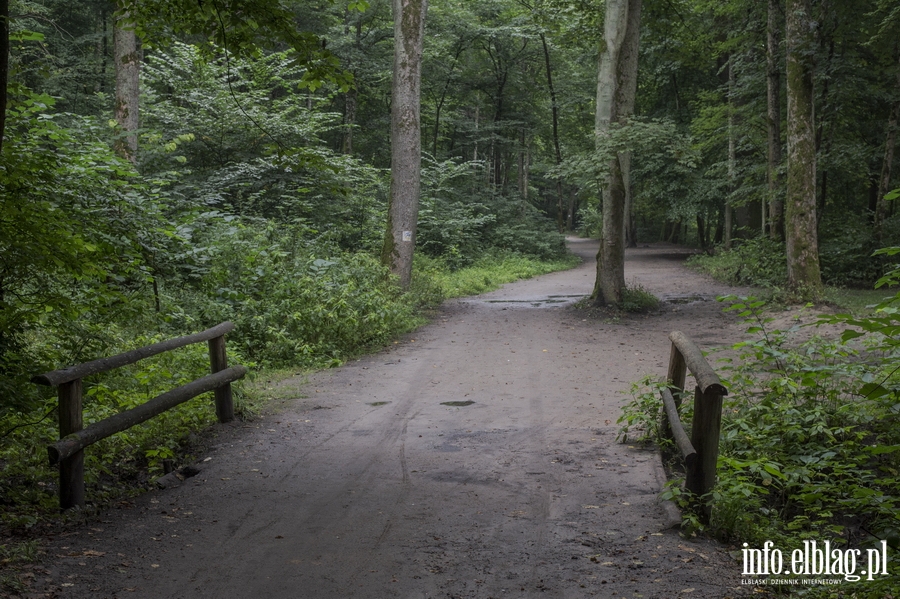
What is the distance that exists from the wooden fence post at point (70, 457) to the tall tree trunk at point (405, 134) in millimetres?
12018

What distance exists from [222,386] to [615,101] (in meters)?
12.0

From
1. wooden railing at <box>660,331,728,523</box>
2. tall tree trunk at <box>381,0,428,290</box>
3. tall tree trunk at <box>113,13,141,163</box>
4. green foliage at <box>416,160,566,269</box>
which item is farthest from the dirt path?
green foliage at <box>416,160,566,269</box>

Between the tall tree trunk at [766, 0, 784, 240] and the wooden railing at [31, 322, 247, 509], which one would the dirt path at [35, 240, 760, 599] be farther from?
the tall tree trunk at [766, 0, 784, 240]

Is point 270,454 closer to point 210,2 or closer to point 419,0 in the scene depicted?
point 210,2

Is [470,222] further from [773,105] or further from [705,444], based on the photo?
[705,444]

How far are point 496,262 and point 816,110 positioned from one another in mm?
13100

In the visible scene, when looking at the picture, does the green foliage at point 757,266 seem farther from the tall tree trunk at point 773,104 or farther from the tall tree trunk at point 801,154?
the tall tree trunk at point 801,154

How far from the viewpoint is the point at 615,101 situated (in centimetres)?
1636

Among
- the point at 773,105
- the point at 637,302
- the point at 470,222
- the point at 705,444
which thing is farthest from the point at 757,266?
the point at 705,444

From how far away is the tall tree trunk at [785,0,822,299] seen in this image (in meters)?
14.9

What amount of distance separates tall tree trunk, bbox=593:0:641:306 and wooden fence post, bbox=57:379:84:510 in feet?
42.7

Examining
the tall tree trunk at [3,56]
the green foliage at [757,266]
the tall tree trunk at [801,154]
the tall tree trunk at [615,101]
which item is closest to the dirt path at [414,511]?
the tall tree trunk at [3,56]

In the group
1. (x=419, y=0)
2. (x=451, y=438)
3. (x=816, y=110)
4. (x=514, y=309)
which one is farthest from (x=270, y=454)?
(x=816, y=110)

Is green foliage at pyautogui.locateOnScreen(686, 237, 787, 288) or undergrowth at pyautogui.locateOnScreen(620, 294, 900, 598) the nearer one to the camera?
undergrowth at pyautogui.locateOnScreen(620, 294, 900, 598)
